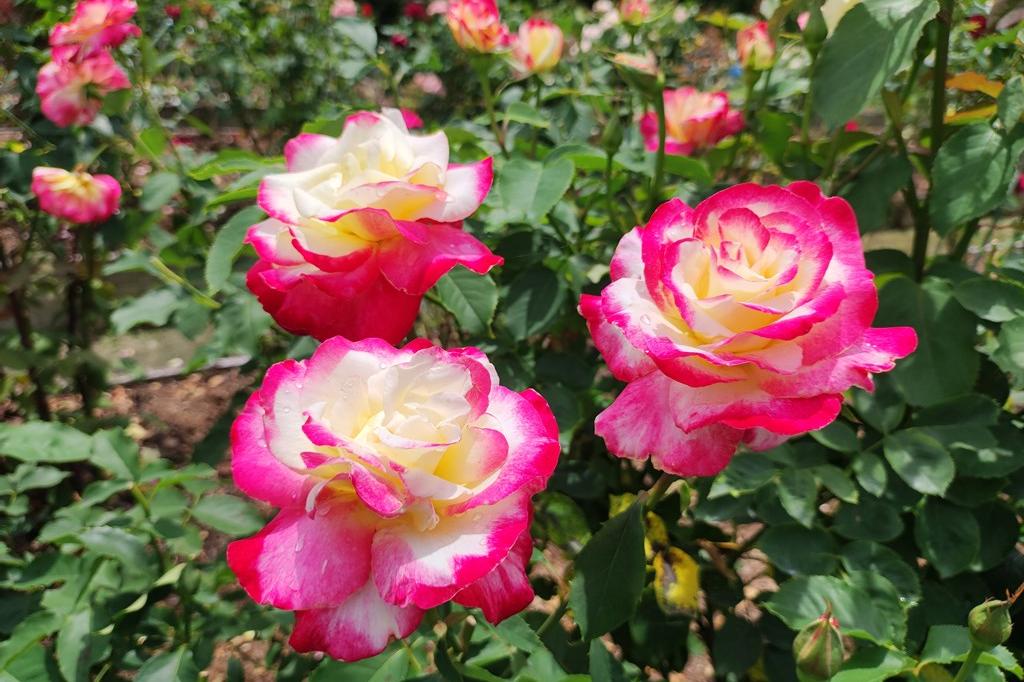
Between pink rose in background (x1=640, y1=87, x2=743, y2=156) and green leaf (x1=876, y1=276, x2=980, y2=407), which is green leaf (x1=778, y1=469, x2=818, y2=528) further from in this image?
pink rose in background (x1=640, y1=87, x2=743, y2=156)

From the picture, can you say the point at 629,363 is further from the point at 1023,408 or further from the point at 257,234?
the point at 1023,408

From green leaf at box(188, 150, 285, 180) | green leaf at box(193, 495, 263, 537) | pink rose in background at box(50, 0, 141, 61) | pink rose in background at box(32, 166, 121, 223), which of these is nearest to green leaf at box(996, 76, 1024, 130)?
green leaf at box(188, 150, 285, 180)

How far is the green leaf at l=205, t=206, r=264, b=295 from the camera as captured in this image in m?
0.87

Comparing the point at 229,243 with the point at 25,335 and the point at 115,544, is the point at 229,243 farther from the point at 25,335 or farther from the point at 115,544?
the point at 25,335

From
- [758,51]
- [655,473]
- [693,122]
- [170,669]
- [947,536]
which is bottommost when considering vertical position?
[655,473]

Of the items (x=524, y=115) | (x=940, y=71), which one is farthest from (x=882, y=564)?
(x=524, y=115)

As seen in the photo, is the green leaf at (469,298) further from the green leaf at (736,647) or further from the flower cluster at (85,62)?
the flower cluster at (85,62)

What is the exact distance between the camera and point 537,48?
1085 mm

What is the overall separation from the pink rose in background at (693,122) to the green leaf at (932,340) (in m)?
0.33

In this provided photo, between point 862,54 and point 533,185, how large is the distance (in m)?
0.33

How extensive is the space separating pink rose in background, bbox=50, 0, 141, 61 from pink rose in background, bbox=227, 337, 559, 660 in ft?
3.20

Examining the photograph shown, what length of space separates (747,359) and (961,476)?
55 centimetres

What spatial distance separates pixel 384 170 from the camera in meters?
0.62

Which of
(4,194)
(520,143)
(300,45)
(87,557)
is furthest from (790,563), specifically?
(300,45)
